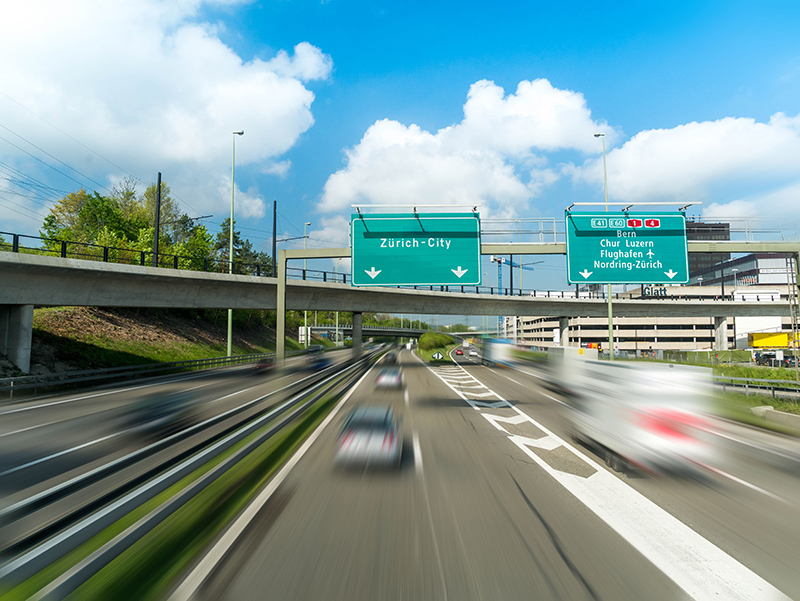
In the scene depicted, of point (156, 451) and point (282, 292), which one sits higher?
point (282, 292)

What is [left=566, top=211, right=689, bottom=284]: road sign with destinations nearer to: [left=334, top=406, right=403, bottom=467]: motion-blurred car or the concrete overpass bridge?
the concrete overpass bridge

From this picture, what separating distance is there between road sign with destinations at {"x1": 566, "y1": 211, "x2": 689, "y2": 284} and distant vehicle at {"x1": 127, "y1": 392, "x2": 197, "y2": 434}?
57.5ft

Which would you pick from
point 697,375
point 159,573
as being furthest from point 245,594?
point 697,375

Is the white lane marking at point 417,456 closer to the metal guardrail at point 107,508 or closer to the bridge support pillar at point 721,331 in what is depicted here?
the metal guardrail at point 107,508

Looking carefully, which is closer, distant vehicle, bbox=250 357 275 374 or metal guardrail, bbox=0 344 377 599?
metal guardrail, bbox=0 344 377 599

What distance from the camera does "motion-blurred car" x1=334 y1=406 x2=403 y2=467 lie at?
8719 millimetres

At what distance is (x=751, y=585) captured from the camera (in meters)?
4.28

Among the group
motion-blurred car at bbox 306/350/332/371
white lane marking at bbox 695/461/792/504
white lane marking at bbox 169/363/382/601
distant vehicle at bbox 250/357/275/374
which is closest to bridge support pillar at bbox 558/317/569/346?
motion-blurred car at bbox 306/350/332/371

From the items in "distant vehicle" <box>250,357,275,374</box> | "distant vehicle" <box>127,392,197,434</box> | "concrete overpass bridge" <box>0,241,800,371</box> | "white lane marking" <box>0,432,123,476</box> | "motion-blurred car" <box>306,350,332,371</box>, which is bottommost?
"motion-blurred car" <box>306,350,332,371</box>

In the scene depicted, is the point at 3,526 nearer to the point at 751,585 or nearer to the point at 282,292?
the point at 751,585

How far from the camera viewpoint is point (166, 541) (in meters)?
5.05

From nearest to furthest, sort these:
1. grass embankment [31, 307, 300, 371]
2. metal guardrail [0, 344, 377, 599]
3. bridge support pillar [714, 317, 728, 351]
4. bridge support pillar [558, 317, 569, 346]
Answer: metal guardrail [0, 344, 377, 599], grass embankment [31, 307, 300, 371], bridge support pillar [558, 317, 569, 346], bridge support pillar [714, 317, 728, 351]

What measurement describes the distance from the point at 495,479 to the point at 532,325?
5752 inches

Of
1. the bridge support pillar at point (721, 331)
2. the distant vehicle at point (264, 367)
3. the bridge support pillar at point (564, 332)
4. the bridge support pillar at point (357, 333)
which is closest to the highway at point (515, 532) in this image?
the distant vehicle at point (264, 367)
